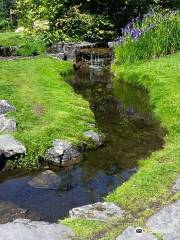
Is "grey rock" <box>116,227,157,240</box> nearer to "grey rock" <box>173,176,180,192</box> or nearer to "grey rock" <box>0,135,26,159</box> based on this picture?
"grey rock" <box>173,176,180,192</box>

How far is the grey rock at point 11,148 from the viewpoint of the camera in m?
13.1

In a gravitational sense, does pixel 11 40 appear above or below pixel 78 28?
below

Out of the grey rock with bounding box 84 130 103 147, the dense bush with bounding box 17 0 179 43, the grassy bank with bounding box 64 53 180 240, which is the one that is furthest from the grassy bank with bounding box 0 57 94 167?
the dense bush with bounding box 17 0 179 43

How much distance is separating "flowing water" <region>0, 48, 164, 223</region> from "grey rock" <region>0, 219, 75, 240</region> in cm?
131

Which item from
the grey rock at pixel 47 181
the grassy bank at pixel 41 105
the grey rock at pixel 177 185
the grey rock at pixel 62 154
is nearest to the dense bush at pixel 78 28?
the grassy bank at pixel 41 105

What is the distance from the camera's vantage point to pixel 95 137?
1470 centimetres

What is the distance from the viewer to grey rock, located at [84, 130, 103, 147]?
1450 cm

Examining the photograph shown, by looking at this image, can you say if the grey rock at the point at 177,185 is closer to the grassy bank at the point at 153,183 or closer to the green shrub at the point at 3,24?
the grassy bank at the point at 153,183

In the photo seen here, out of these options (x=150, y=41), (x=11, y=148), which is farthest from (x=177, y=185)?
(x=150, y=41)

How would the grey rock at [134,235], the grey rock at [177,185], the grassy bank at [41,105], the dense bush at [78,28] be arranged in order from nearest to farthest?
1. the grey rock at [134,235]
2. the grey rock at [177,185]
3. the grassy bank at [41,105]
4. the dense bush at [78,28]

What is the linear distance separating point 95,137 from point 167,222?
19.9 feet

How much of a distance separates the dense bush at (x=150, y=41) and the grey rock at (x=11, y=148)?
41.2ft

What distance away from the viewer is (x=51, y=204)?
1105 centimetres

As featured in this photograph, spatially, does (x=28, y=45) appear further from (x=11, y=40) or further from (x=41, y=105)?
(x=41, y=105)
